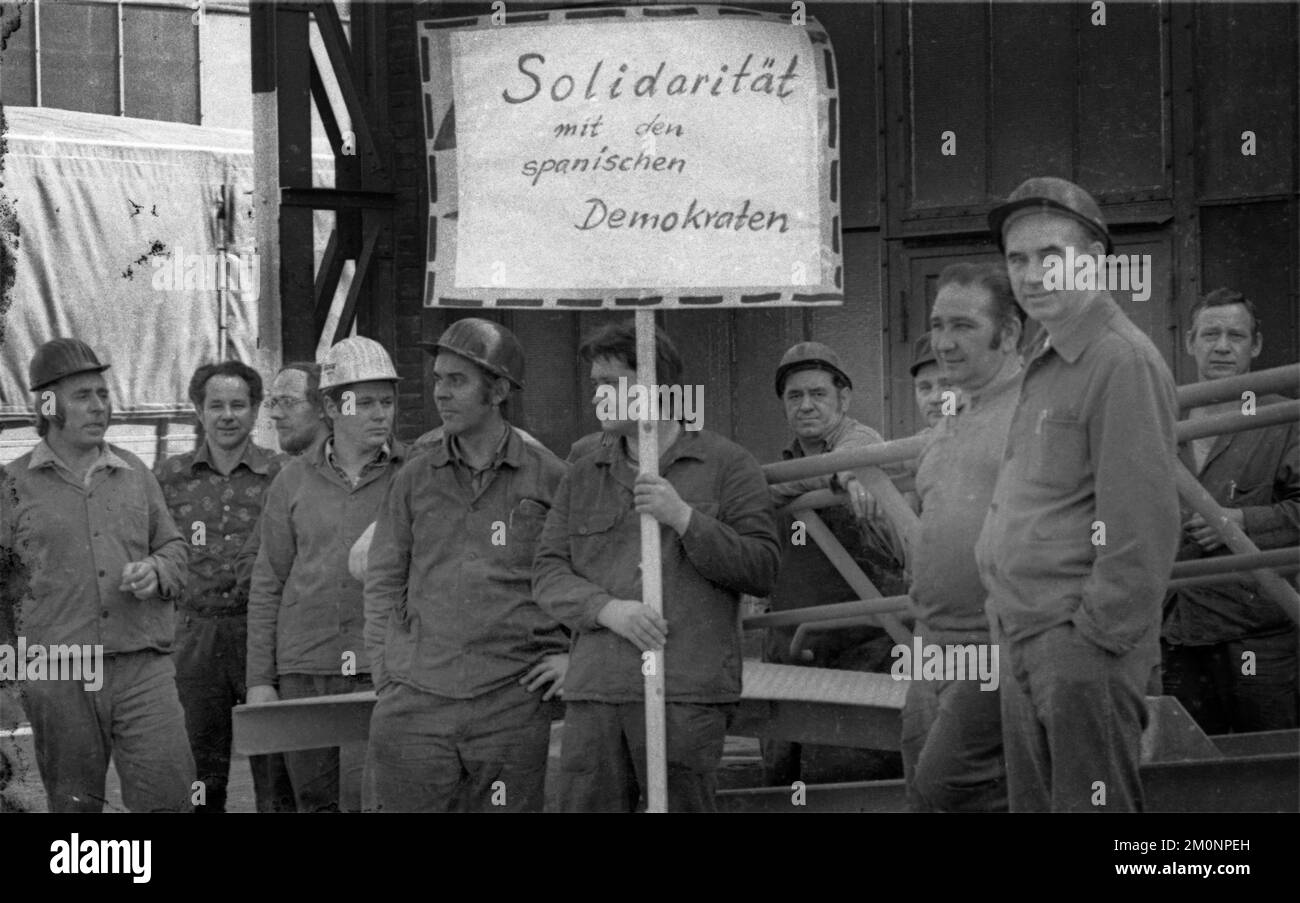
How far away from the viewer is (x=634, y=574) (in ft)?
19.2

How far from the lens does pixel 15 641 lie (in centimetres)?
645

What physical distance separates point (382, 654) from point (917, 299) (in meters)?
3.97

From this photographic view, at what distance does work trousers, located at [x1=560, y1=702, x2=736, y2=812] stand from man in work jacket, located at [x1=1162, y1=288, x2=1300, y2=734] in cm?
160

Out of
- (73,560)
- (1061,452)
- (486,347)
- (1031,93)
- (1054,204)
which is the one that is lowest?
(73,560)

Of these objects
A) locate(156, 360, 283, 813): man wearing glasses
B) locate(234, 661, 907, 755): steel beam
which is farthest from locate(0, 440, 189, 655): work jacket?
locate(156, 360, 283, 813): man wearing glasses

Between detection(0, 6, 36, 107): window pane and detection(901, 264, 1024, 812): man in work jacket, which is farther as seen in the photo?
detection(0, 6, 36, 107): window pane

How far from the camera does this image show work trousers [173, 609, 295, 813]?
739cm

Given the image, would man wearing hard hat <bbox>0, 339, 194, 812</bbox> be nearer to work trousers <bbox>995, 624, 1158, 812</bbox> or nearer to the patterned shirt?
the patterned shirt

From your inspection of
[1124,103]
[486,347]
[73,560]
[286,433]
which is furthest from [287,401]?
[1124,103]

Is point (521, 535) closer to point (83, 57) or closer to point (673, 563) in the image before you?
point (673, 563)

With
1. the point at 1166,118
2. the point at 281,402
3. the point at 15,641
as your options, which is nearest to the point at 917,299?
the point at 1166,118

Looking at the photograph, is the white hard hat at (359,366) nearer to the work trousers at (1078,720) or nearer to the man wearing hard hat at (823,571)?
the man wearing hard hat at (823,571)

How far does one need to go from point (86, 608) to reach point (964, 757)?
294 centimetres
